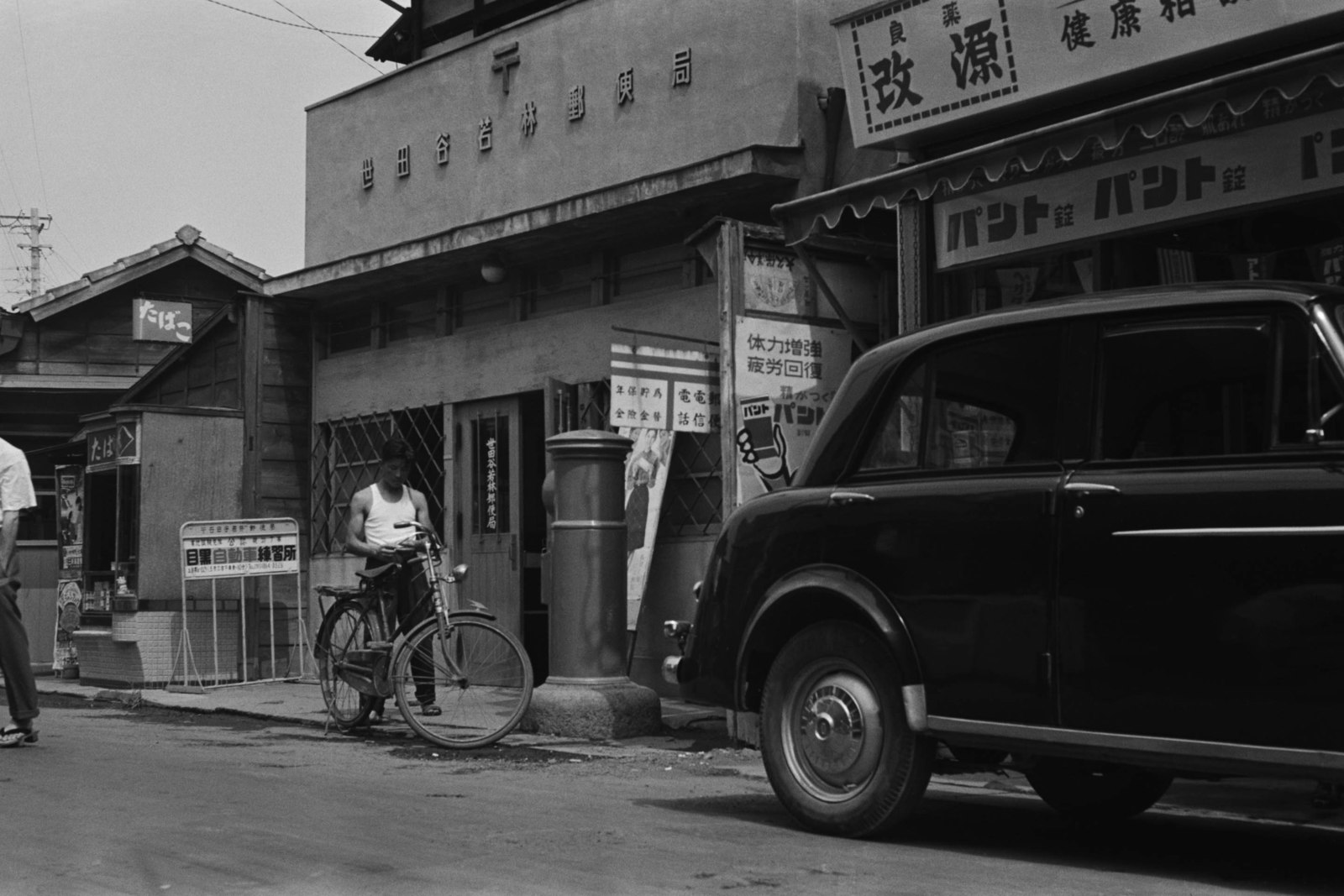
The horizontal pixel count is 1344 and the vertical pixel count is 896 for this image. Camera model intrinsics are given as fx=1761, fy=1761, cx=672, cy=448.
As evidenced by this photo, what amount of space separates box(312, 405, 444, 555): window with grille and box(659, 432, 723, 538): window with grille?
3.32 m

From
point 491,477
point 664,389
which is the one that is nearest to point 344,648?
point 664,389

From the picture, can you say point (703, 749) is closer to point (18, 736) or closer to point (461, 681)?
point (461, 681)

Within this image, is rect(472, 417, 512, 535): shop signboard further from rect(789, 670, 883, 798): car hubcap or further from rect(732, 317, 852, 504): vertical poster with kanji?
rect(789, 670, 883, 798): car hubcap

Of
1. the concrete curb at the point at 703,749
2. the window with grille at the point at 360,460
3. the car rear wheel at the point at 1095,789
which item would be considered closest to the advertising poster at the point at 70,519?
the concrete curb at the point at 703,749

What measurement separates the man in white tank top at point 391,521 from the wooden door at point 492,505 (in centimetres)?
308

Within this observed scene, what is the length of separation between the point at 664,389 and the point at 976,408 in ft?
16.6

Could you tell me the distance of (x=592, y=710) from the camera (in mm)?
10211

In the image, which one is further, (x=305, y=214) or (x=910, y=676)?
(x=305, y=214)

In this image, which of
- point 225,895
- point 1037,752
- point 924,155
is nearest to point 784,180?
point 924,155

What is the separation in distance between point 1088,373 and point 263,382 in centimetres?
1238

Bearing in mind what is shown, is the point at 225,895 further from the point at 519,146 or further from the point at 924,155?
the point at 519,146

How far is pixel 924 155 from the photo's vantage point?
11.2 m

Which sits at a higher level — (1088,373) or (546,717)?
(1088,373)

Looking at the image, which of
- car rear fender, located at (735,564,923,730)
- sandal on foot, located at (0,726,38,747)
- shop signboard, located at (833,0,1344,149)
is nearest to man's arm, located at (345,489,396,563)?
sandal on foot, located at (0,726,38,747)
